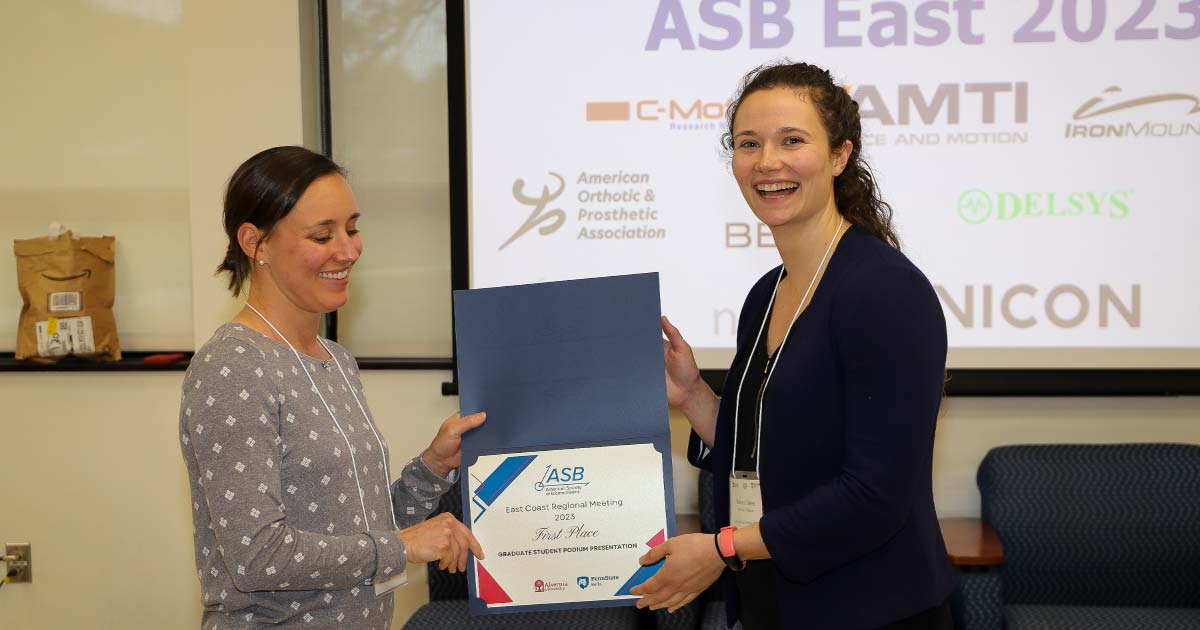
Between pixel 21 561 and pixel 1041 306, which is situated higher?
pixel 1041 306

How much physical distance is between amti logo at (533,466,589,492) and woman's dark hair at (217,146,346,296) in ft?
2.16

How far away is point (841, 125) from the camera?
67.3 inches

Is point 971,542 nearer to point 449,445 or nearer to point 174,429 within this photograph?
point 449,445

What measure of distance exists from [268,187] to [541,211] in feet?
6.25

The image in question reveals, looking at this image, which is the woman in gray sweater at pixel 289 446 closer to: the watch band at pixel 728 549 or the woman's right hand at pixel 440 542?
the woman's right hand at pixel 440 542

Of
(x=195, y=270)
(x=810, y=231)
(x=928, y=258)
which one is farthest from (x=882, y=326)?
(x=195, y=270)

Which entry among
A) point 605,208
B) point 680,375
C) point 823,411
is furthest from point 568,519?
point 605,208

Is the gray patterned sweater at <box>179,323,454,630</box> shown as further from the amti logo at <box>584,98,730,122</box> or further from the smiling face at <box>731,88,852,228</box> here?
the amti logo at <box>584,98,730,122</box>

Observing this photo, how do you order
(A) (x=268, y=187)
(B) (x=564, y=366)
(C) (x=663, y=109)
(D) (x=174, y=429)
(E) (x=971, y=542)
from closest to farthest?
1. (A) (x=268, y=187)
2. (B) (x=564, y=366)
3. (E) (x=971, y=542)
4. (C) (x=663, y=109)
5. (D) (x=174, y=429)

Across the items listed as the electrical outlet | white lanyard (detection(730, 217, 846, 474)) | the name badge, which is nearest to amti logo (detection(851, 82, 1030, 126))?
white lanyard (detection(730, 217, 846, 474))

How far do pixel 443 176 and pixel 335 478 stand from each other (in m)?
2.30

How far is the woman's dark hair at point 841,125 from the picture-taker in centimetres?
169

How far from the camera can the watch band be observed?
165 cm

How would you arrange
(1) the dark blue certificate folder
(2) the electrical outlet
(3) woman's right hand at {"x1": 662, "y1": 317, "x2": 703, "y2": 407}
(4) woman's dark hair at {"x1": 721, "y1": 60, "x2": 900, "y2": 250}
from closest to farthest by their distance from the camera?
(4) woman's dark hair at {"x1": 721, "y1": 60, "x2": 900, "y2": 250}, (1) the dark blue certificate folder, (3) woman's right hand at {"x1": 662, "y1": 317, "x2": 703, "y2": 407}, (2) the electrical outlet
